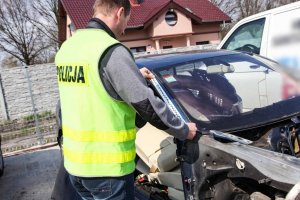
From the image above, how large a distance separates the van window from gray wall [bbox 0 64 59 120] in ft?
19.1

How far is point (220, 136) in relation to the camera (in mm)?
2605

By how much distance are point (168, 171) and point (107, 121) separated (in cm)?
114

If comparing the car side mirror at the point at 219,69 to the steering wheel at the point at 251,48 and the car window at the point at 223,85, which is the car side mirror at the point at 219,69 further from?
the steering wheel at the point at 251,48

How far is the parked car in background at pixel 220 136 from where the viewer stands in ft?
8.02

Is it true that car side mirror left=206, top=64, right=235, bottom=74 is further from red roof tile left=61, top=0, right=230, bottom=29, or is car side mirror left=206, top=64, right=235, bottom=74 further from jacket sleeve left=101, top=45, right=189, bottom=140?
red roof tile left=61, top=0, right=230, bottom=29

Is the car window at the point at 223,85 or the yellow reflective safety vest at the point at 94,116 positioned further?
the car window at the point at 223,85

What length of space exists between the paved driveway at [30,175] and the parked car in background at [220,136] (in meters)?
2.55

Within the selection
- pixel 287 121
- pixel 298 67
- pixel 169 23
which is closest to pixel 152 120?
pixel 287 121

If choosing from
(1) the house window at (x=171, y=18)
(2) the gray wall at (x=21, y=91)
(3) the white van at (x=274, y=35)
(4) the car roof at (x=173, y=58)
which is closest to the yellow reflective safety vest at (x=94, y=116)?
(4) the car roof at (x=173, y=58)

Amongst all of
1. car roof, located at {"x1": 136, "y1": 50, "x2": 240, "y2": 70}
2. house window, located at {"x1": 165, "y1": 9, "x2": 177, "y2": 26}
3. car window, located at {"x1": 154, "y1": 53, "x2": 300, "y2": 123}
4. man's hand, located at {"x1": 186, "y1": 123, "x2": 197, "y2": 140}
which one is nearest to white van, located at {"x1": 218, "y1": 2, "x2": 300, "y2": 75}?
car window, located at {"x1": 154, "y1": 53, "x2": 300, "y2": 123}

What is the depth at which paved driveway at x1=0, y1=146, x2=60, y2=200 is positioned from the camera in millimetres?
5750

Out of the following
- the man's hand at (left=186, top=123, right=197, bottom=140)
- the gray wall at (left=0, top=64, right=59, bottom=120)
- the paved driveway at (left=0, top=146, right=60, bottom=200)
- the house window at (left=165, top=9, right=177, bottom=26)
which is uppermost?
the house window at (left=165, top=9, right=177, bottom=26)

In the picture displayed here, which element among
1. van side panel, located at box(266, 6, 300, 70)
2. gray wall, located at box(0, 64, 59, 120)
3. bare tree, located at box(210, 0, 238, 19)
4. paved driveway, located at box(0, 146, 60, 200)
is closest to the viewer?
van side panel, located at box(266, 6, 300, 70)

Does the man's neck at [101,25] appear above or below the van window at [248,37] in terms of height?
above
